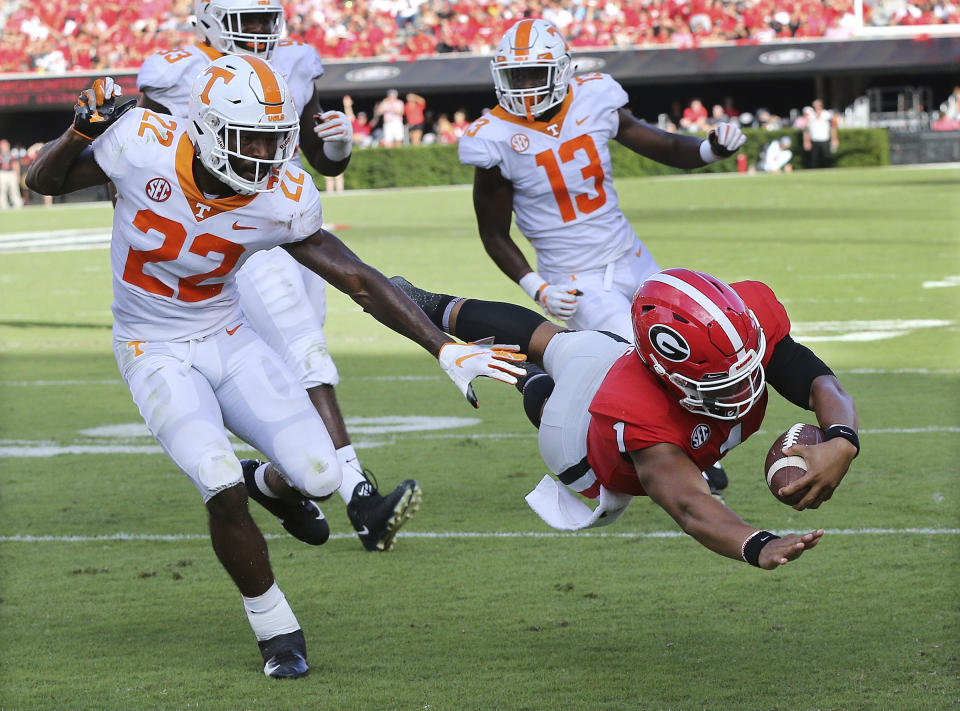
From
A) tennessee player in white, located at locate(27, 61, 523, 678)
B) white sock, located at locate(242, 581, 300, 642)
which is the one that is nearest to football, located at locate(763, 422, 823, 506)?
tennessee player in white, located at locate(27, 61, 523, 678)

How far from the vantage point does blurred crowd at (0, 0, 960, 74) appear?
105 ft

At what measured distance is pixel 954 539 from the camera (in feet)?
16.8

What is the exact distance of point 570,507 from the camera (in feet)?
13.2

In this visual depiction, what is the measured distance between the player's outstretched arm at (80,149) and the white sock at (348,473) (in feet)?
5.13

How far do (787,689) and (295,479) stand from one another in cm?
154

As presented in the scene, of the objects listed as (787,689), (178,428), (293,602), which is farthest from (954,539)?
(178,428)

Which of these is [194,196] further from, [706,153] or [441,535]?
[706,153]

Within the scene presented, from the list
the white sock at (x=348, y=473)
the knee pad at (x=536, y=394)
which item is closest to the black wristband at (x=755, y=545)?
the knee pad at (x=536, y=394)

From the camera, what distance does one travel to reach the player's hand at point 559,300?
A: 5655 mm

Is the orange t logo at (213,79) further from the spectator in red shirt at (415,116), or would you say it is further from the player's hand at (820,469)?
the spectator in red shirt at (415,116)

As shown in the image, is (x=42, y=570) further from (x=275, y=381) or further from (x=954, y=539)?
(x=954, y=539)

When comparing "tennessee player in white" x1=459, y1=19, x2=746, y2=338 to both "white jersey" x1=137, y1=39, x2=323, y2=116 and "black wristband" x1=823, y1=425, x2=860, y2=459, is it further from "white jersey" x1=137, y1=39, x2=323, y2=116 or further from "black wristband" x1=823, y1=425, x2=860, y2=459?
"black wristband" x1=823, y1=425, x2=860, y2=459

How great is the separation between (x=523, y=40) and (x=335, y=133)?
1.15 metres

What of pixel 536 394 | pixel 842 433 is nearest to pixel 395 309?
pixel 536 394
